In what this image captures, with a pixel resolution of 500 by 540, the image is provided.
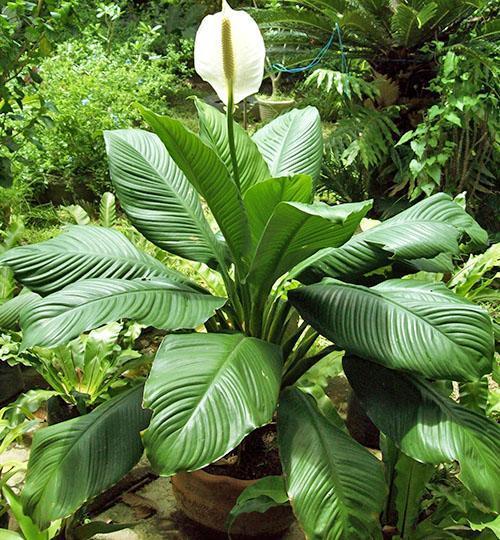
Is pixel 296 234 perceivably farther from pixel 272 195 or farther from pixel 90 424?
pixel 90 424

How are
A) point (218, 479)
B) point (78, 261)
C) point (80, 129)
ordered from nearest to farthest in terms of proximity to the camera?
point (78, 261) < point (218, 479) < point (80, 129)

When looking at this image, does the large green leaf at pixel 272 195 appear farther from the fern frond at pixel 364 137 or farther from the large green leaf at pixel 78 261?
the fern frond at pixel 364 137

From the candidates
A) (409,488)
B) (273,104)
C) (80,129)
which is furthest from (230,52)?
(273,104)

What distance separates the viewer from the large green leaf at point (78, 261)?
1.81 meters

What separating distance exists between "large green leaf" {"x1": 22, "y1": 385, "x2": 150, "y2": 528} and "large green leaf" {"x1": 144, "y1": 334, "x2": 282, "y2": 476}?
28 cm

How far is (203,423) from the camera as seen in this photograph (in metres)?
1.45

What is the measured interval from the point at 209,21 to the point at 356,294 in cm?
77

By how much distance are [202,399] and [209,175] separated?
59cm

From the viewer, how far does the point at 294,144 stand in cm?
223

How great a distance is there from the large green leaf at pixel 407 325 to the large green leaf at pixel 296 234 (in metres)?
0.10

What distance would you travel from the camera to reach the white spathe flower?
158cm

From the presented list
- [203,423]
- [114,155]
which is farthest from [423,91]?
[203,423]

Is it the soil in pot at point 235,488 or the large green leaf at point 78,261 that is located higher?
the large green leaf at point 78,261

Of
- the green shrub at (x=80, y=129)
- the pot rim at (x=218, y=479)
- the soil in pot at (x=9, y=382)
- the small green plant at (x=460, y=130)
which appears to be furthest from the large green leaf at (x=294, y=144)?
the green shrub at (x=80, y=129)
